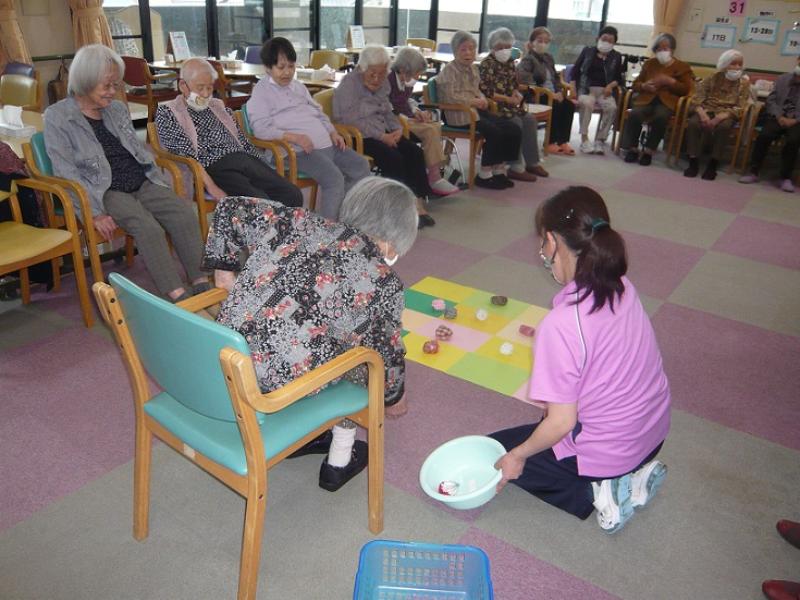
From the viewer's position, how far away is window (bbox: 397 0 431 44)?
33.9 feet

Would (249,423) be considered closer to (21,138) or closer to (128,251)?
(128,251)

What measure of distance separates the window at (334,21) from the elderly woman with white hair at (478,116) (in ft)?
13.9

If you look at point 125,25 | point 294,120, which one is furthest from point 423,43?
point 294,120

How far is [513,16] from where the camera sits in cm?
1000

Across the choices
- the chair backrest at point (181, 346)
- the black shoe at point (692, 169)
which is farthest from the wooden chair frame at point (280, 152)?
the black shoe at point (692, 169)

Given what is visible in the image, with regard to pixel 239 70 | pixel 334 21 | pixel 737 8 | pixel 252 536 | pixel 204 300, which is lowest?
pixel 252 536

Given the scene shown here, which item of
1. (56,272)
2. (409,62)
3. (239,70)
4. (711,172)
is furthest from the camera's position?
(711,172)

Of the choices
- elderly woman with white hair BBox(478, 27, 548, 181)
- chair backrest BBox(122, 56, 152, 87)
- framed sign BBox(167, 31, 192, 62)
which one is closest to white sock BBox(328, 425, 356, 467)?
elderly woman with white hair BBox(478, 27, 548, 181)

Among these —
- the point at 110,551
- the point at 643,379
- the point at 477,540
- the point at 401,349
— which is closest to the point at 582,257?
the point at 643,379

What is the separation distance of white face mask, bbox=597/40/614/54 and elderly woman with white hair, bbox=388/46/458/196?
2.75 m

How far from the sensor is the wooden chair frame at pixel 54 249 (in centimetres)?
285

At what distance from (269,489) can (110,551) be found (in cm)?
49

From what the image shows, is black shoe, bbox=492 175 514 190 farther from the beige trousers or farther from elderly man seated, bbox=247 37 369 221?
elderly man seated, bbox=247 37 369 221

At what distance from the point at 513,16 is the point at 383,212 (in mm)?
9175
